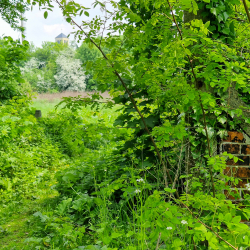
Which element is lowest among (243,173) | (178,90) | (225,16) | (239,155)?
(243,173)

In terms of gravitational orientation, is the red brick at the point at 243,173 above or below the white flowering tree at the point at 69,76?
below

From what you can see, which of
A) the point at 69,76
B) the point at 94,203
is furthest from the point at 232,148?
the point at 69,76

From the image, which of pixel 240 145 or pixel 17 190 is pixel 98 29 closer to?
pixel 240 145

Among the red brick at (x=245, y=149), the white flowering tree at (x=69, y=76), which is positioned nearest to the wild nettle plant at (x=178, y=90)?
the red brick at (x=245, y=149)

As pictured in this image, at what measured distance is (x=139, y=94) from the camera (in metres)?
2.85

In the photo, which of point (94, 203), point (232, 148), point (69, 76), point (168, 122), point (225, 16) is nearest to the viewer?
point (168, 122)

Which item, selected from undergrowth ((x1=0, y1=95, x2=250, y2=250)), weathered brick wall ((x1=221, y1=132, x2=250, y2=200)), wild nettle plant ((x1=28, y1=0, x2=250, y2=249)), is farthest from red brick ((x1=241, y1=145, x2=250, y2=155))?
undergrowth ((x1=0, y1=95, x2=250, y2=250))

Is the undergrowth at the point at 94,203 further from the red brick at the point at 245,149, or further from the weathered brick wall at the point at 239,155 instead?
the red brick at the point at 245,149

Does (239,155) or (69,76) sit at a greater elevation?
(69,76)

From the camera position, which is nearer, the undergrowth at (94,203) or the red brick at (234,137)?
the undergrowth at (94,203)

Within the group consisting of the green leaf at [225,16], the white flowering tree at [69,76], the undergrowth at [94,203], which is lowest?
the undergrowth at [94,203]

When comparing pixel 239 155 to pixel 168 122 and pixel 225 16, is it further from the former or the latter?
pixel 225 16

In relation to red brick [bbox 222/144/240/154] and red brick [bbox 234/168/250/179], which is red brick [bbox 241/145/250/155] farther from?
red brick [bbox 234/168/250/179]

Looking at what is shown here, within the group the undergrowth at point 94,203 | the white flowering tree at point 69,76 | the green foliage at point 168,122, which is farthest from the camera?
the white flowering tree at point 69,76
